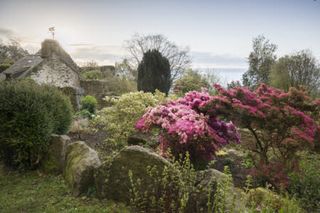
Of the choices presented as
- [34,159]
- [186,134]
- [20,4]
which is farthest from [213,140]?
[20,4]

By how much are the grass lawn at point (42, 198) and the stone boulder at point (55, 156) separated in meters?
0.20

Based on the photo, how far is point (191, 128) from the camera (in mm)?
5008

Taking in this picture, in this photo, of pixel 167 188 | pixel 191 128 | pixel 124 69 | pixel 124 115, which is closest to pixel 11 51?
pixel 124 69

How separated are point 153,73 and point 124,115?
9836 millimetres

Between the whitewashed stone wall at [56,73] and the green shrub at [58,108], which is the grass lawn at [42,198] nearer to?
the green shrub at [58,108]

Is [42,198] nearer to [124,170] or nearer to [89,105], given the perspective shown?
[124,170]

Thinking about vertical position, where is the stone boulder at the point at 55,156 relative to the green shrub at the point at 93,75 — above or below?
below

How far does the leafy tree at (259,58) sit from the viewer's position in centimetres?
2314

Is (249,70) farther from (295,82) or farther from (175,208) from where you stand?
(175,208)

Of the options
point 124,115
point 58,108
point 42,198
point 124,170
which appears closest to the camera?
point 124,170

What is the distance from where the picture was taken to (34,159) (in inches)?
228

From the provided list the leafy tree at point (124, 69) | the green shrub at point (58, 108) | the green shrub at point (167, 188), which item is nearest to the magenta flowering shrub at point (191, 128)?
the green shrub at point (167, 188)

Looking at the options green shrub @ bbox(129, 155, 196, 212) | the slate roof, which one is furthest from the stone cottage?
green shrub @ bbox(129, 155, 196, 212)

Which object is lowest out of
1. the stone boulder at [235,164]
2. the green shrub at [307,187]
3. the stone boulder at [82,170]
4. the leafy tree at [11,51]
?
the stone boulder at [235,164]
